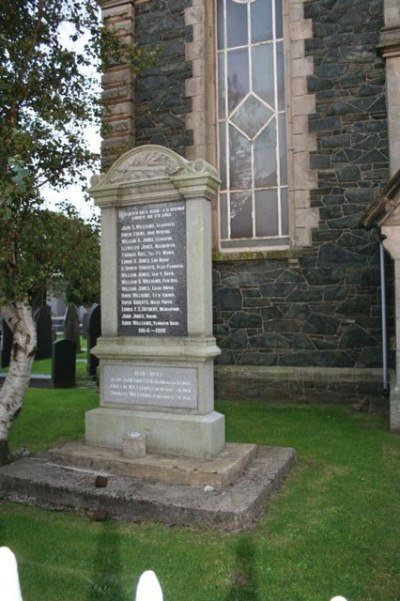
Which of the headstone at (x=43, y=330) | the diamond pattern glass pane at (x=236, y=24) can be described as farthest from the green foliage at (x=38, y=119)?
the headstone at (x=43, y=330)

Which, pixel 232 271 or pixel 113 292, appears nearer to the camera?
pixel 113 292

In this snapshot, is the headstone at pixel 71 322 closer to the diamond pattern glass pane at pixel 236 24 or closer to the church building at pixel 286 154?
the church building at pixel 286 154

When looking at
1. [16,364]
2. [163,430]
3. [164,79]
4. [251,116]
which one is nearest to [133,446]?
[163,430]

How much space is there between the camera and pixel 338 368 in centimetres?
938

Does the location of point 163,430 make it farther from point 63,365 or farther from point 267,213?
point 63,365

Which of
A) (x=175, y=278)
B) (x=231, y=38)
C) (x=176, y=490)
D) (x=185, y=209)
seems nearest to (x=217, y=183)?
(x=185, y=209)

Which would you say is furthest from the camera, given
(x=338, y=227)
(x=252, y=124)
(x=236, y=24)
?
(x=236, y=24)

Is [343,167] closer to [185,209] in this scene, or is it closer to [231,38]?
[231,38]

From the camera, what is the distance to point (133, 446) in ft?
17.3

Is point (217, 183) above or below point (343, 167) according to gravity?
below

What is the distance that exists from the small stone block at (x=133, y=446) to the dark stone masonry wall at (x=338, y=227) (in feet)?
16.3

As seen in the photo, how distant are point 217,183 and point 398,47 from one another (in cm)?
541

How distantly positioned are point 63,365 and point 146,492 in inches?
299

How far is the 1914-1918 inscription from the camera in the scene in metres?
5.56
